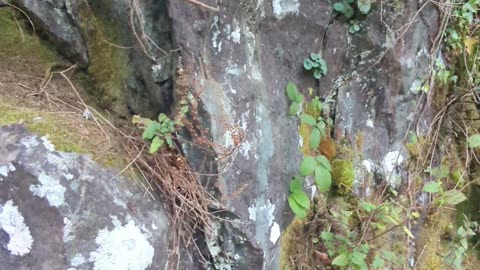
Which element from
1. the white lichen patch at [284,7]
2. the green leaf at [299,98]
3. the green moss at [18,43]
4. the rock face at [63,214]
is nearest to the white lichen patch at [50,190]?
the rock face at [63,214]

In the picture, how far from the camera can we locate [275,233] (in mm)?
2266

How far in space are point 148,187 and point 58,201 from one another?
1.15 ft

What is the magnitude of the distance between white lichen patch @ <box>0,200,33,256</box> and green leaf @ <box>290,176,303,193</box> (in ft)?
3.66

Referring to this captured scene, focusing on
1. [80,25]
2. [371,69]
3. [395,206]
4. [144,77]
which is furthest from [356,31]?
[80,25]

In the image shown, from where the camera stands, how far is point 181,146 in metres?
2.07

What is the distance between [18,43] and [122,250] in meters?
1.04

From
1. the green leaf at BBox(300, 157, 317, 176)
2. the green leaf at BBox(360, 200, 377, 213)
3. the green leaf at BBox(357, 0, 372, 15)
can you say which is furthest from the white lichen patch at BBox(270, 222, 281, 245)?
the green leaf at BBox(357, 0, 372, 15)

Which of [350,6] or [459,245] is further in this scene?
[459,245]

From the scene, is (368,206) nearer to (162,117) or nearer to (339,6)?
(339,6)

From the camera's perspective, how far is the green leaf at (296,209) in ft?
7.45

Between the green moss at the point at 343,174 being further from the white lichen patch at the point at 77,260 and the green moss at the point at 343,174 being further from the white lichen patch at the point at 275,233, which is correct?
the white lichen patch at the point at 77,260

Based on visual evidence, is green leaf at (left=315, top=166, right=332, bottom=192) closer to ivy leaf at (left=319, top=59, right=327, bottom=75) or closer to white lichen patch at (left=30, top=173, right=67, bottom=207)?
ivy leaf at (left=319, top=59, right=327, bottom=75)

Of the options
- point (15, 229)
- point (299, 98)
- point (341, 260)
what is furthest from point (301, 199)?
point (15, 229)

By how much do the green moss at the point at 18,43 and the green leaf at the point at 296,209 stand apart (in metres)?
1.20
